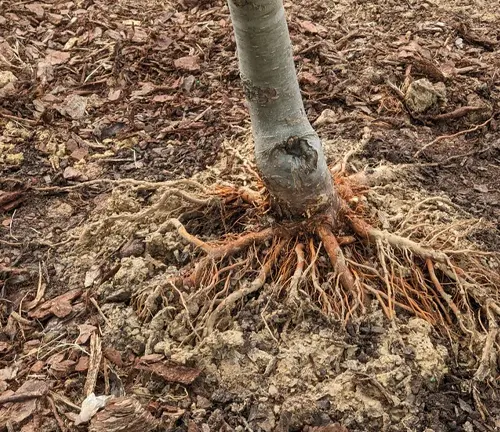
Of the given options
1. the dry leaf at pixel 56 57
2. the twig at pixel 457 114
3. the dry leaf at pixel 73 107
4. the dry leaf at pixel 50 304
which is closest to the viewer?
the dry leaf at pixel 50 304

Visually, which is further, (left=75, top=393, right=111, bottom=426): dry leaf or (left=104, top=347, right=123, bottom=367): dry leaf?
(left=104, top=347, right=123, bottom=367): dry leaf

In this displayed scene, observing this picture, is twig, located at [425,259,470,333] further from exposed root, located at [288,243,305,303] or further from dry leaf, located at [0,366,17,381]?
dry leaf, located at [0,366,17,381]

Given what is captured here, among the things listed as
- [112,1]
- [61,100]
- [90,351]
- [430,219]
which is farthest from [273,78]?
[112,1]

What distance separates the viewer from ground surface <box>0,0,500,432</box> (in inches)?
73.8

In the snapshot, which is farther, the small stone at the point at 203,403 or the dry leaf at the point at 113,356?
the dry leaf at the point at 113,356

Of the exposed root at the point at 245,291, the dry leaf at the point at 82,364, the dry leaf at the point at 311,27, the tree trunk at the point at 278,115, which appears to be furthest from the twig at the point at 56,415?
the dry leaf at the point at 311,27

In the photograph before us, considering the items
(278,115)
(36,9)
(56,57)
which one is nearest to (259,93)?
(278,115)

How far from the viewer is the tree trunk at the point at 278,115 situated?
68.6 inches

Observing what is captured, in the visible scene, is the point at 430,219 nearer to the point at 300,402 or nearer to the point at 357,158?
the point at 357,158

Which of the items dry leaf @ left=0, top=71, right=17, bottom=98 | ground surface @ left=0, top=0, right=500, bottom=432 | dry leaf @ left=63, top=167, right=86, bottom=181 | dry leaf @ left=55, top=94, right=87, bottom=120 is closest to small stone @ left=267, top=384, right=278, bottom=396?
ground surface @ left=0, top=0, right=500, bottom=432

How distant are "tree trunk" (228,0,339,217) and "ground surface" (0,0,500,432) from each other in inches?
14.0

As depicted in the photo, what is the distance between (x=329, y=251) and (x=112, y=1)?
268 centimetres

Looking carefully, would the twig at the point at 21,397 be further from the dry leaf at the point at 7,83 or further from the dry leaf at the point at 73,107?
the dry leaf at the point at 7,83

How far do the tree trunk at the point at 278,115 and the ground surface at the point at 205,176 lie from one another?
35 centimetres
